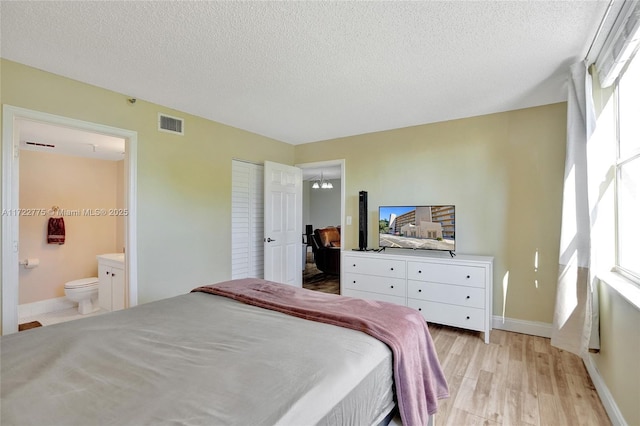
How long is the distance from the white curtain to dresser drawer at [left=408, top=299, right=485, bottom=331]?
707 mm

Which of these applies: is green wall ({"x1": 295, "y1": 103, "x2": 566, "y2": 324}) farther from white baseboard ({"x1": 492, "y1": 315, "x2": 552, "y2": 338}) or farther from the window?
the window

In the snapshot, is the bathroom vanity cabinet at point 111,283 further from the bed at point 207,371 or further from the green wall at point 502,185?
the green wall at point 502,185

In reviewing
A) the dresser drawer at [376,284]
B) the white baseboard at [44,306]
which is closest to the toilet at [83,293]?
the white baseboard at [44,306]

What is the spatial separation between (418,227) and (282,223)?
6.35 ft

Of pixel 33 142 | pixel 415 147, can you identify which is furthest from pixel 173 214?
pixel 415 147

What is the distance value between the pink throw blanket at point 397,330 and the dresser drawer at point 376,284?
5.43 feet

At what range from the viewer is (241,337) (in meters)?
1.42

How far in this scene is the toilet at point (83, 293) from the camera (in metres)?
3.88

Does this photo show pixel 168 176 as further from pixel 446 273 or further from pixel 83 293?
pixel 446 273

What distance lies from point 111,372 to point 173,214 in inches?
94.6

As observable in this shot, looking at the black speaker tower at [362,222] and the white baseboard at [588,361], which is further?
the black speaker tower at [362,222]

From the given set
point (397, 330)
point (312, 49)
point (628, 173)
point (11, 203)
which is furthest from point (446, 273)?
point (11, 203)

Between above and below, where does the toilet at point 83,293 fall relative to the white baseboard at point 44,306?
above

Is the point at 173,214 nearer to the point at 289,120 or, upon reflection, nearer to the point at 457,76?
the point at 289,120
